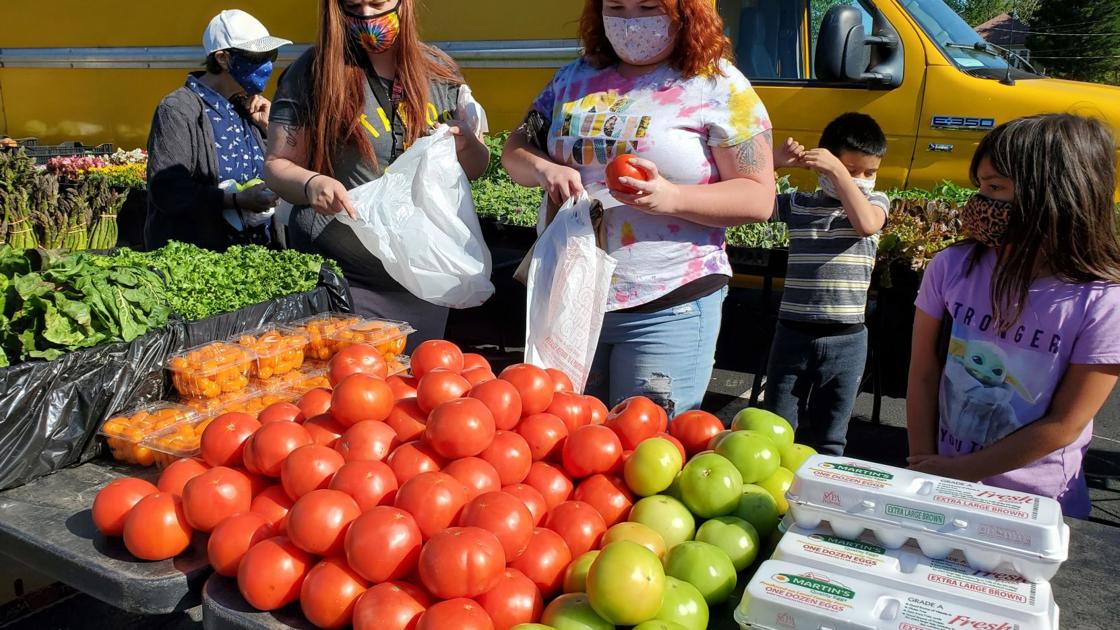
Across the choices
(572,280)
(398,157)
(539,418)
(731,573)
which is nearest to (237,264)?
(398,157)

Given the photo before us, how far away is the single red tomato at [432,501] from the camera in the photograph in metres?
1.65

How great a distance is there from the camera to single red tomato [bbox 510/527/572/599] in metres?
1.65

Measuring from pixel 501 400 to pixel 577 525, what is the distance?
1.23 feet

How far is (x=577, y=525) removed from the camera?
177 cm

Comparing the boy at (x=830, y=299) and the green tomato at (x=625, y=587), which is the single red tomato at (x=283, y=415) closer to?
the green tomato at (x=625, y=587)

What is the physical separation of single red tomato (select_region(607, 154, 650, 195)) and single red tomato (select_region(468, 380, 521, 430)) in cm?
65

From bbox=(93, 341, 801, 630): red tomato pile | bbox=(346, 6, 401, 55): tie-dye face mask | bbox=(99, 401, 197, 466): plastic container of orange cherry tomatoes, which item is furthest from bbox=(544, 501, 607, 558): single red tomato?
bbox=(346, 6, 401, 55): tie-dye face mask

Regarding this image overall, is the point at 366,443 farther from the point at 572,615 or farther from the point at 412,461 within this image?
the point at 572,615

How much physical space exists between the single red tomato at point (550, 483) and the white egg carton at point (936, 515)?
0.55 m

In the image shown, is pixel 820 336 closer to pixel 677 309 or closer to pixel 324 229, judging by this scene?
pixel 677 309

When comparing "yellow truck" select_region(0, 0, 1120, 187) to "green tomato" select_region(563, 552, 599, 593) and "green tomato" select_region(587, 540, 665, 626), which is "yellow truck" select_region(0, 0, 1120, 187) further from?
"green tomato" select_region(587, 540, 665, 626)

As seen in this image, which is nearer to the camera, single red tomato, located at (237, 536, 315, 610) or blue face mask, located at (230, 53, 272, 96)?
single red tomato, located at (237, 536, 315, 610)

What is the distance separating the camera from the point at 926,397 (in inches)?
96.7

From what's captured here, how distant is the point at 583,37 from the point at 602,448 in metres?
1.42
